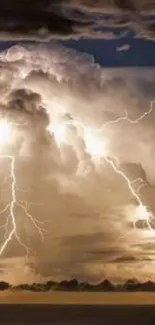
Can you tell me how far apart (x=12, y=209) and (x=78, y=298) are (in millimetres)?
632

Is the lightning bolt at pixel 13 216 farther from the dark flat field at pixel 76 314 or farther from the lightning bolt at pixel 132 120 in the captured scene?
the lightning bolt at pixel 132 120

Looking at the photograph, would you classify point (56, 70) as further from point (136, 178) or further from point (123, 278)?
point (123, 278)

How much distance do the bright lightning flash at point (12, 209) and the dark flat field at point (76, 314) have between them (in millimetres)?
345

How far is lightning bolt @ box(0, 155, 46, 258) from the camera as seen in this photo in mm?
3549

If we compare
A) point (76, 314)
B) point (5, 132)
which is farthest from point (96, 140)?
point (76, 314)

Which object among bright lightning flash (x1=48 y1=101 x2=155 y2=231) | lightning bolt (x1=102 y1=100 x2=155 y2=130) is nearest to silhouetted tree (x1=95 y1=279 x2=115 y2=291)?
bright lightning flash (x1=48 y1=101 x2=155 y2=231)

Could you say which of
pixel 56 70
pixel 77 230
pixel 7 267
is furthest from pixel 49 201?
pixel 56 70

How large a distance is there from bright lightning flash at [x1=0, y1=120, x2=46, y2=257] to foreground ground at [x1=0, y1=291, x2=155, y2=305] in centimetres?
26

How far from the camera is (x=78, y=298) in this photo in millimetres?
3518

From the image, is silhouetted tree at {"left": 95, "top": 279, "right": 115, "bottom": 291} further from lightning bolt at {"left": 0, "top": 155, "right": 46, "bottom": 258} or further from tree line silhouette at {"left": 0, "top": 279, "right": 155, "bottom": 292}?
lightning bolt at {"left": 0, "top": 155, "right": 46, "bottom": 258}

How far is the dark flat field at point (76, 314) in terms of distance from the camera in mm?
3154

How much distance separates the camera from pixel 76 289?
138 inches

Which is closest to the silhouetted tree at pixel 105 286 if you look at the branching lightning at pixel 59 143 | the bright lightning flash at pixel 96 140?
the branching lightning at pixel 59 143

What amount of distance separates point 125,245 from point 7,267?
0.69 metres
